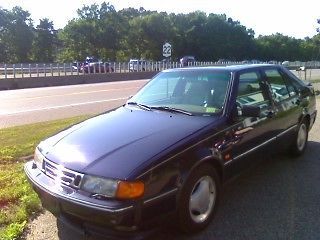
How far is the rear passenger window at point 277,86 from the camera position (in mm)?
5539

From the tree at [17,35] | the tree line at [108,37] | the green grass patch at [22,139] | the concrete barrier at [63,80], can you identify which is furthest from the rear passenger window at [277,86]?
the tree at [17,35]

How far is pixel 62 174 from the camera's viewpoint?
3488 mm

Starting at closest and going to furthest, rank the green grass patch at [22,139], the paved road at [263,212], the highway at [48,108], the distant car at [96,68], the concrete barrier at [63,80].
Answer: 1. the paved road at [263,212]
2. the green grass patch at [22,139]
3. the highway at [48,108]
4. the concrete barrier at [63,80]
5. the distant car at [96,68]

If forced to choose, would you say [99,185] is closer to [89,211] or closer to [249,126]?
[89,211]

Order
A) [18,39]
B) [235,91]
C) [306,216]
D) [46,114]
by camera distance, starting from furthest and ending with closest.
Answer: [18,39]
[46,114]
[235,91]
[306,216]

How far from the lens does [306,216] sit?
4281 mm

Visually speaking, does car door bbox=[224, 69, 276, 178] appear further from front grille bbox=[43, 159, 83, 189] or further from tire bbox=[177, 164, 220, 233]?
front grille bbox=[43, 159, 83, 189]

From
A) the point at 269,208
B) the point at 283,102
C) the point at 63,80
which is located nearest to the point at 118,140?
the point at 269,208

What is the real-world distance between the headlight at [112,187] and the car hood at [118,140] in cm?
5

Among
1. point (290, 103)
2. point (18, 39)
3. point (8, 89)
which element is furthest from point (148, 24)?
point (290, 103)

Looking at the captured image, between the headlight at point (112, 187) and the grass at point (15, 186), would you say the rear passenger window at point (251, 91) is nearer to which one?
the headlight at point (112, 187)

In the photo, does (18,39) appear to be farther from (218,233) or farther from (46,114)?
(218,233)

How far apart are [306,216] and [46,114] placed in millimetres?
9865

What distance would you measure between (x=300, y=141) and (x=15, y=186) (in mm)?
4207
